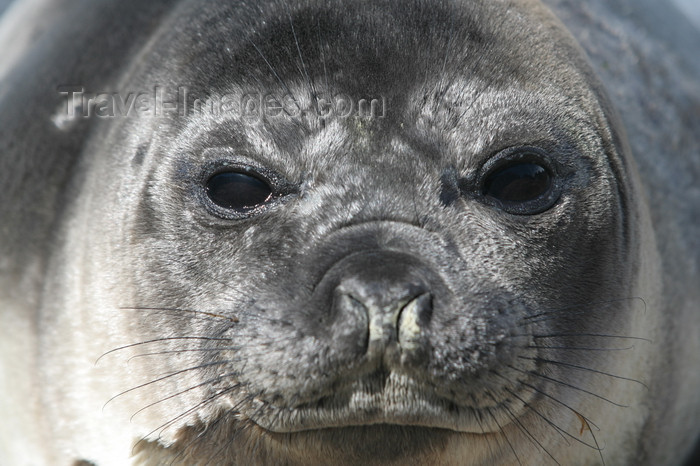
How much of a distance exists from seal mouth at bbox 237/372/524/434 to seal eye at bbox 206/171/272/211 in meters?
0.58

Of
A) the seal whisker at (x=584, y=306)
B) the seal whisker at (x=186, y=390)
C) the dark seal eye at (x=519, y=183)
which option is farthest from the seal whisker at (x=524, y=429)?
the seal whisker at (x=186, y=390)

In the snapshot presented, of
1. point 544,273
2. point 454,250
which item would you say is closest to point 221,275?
point 454,250

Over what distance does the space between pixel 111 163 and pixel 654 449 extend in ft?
7.17

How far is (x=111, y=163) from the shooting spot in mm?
3170

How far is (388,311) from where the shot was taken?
2.20 metres

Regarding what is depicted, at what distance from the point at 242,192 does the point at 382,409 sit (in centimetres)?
78

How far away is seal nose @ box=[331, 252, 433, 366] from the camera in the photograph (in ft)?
7.23

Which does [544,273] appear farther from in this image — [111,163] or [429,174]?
[111,163]

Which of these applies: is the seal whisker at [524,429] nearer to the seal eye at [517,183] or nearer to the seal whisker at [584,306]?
the seal whisker at [584,306]

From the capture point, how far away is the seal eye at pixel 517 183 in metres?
2.70

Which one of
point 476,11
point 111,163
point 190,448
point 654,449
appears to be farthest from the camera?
point 654,449

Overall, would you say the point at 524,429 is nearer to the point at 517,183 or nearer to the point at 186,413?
the point at 517,183

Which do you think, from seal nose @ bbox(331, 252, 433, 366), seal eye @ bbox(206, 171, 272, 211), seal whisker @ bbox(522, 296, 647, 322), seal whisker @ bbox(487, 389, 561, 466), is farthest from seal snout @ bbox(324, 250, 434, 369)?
seal eye @ bbox(206, 171, 272, 211)

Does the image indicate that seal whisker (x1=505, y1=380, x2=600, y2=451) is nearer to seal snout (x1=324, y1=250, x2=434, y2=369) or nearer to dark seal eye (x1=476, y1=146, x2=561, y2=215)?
seal snout (x1=324, y1=250, x2=434, y2=369)
